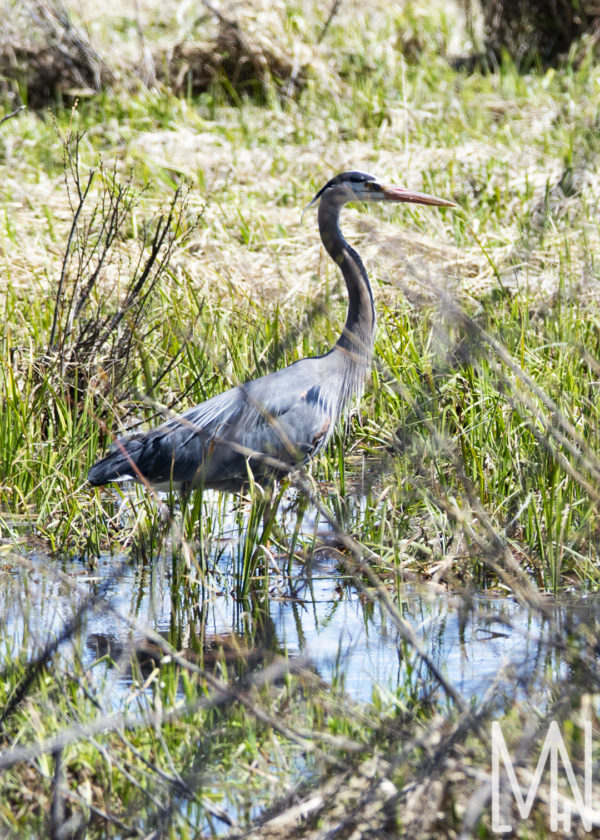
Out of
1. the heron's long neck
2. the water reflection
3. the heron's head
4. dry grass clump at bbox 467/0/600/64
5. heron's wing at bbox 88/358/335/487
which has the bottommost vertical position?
the water reflection

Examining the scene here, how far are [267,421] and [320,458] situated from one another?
0.54m

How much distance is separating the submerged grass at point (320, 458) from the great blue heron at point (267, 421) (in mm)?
134

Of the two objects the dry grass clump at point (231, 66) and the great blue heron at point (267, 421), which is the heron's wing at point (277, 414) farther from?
the dry grass clump at point (231, 66)

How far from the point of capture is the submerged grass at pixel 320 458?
7.73 ft

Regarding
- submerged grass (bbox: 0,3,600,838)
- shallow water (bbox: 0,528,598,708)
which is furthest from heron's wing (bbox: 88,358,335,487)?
shallow water (bbox: 0,528,598,708)

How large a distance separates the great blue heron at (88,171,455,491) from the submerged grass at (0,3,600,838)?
0.13 meters

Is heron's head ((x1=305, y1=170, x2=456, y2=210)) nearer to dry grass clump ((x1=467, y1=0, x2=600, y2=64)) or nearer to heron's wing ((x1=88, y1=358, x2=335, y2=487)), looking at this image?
heron's wing ((x1=88, y1=358, x2=335, y2=487))

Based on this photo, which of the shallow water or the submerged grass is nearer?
the submerged grass

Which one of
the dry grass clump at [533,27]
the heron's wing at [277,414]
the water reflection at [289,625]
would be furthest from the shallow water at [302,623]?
the dry grass clump at [533,27]

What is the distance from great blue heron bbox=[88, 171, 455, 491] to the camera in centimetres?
430

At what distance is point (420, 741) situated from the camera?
1.94 m

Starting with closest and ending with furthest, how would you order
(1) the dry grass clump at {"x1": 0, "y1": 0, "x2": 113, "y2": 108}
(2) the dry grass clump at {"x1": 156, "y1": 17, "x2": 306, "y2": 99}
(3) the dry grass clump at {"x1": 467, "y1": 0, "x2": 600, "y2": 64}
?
(1) the dry grass clump at {"x1": 0, "y1": 0, "x2": 113, "y2": 108} < (2) the dry grass clump at {"x1": 156, "y1": 17, "x2": 306, "y2": 99} < (3) the dry grass clump at {"x1": 467, "y1": 0, "x2": 600, "y2": 64}

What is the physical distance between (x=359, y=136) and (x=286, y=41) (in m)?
1.79

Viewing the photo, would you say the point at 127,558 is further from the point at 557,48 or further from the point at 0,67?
the point at 557,48
